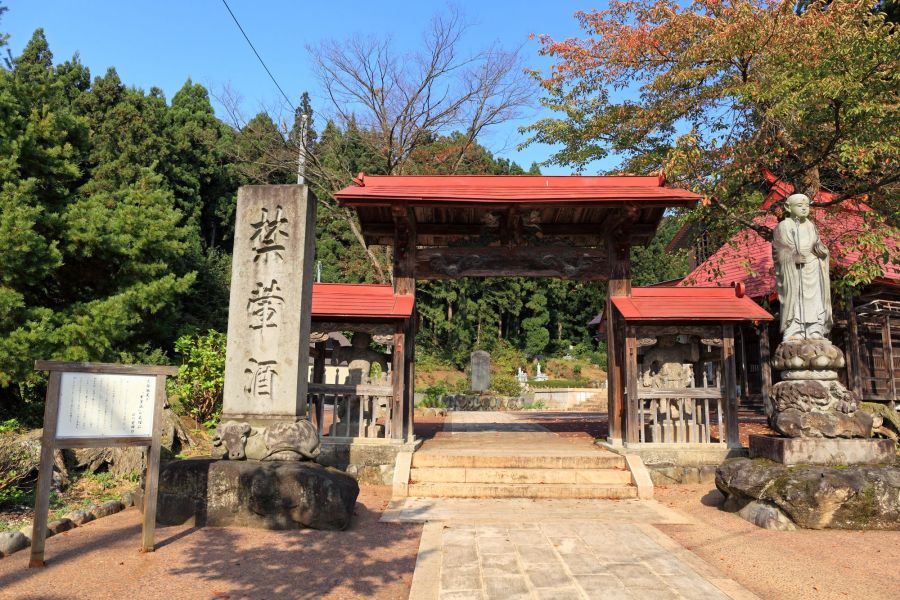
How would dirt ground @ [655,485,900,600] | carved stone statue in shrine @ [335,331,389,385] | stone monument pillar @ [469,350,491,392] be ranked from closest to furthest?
1. dirt ground @ [655,485,900,600]
2. carved stone statue in shrine @ [335,331,389,385]
3. stone monument pillar @ [469,350,491,392]

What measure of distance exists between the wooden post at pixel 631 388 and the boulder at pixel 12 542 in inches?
303

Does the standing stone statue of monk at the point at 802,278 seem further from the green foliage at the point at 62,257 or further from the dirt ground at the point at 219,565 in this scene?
the green foliage at the point at 62,257

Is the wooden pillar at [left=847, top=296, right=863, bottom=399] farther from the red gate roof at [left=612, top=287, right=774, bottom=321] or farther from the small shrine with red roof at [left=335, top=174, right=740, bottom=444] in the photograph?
the small shrine with red roof at [left=335, top=174, right=740, bottom=444]

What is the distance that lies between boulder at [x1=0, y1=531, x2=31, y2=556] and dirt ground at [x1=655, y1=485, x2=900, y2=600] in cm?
617

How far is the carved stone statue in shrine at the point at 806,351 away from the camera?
6.47 metres

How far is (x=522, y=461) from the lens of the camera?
327 inches

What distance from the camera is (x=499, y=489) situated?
25.1ft

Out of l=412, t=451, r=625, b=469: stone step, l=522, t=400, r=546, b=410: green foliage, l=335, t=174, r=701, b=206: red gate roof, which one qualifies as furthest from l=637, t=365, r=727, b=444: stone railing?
l=522, t=400, r=546, b=410: green foliage

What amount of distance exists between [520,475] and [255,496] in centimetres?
377

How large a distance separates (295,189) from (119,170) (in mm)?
19327

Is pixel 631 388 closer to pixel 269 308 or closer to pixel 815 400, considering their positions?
pixel 815 400

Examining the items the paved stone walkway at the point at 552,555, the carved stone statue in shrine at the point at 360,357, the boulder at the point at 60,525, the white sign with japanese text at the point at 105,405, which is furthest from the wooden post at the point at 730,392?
the boulder at the point at 60,525

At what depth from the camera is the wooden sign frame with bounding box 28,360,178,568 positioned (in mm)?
4520

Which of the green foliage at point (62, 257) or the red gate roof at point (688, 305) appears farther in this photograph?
the green foliage at point (62, 257)
